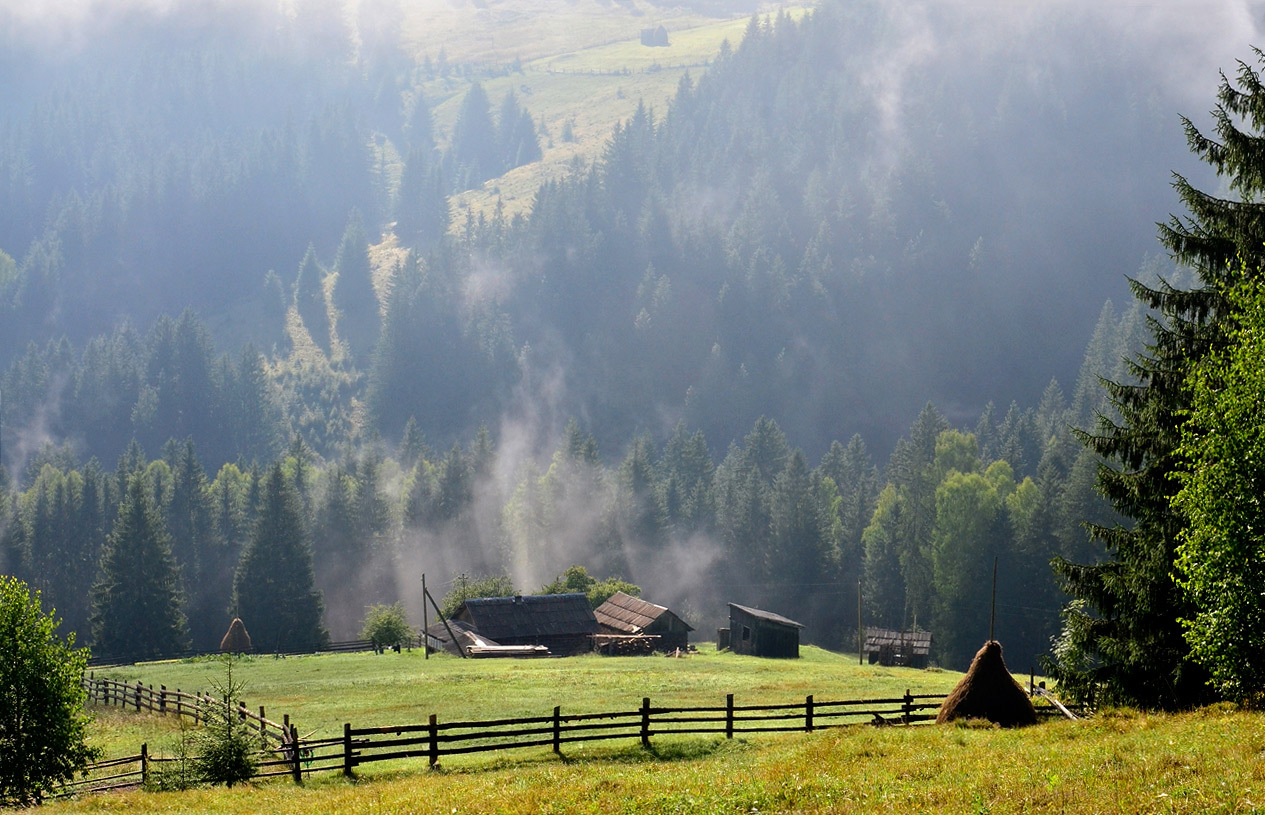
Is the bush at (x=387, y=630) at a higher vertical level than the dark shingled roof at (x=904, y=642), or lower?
higher

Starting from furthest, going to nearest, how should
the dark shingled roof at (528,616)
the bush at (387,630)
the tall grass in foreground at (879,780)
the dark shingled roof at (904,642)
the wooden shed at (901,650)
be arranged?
1. the dark shingled roof at (904,642)
2. the wooden shed at (901,650)
3. the bush at (387,630)
4. the dark shingled roof at (528,616)
5. the tall grass in foreground at (879,780)

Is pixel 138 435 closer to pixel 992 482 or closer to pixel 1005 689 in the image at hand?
pixel 992 482

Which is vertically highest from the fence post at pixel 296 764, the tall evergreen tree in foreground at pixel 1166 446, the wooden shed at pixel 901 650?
the tall evergreen tree in foreground at pixel 1166 446

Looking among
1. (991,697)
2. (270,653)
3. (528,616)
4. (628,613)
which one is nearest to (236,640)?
(270,653)

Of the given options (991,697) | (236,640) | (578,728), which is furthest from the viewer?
(236,640)

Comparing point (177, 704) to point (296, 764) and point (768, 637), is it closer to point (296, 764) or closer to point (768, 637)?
point (296, 764)

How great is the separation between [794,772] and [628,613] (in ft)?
198

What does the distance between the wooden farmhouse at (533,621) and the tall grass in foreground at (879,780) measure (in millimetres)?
46951

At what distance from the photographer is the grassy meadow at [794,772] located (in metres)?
18.9

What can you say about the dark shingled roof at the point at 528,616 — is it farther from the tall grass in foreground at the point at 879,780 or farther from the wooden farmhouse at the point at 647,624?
the tall grass in foreground at the point at 879,780


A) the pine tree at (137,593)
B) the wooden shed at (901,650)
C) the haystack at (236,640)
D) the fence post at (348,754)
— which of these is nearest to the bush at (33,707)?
the fence post at (348,754)

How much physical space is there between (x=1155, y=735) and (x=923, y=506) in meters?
96.5

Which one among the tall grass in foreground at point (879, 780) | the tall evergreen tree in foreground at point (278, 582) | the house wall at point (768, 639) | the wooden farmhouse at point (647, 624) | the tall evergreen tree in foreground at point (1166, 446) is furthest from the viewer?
the tall evergreen tree in foreground at point (278, 582)

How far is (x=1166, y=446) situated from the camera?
26922 mm
